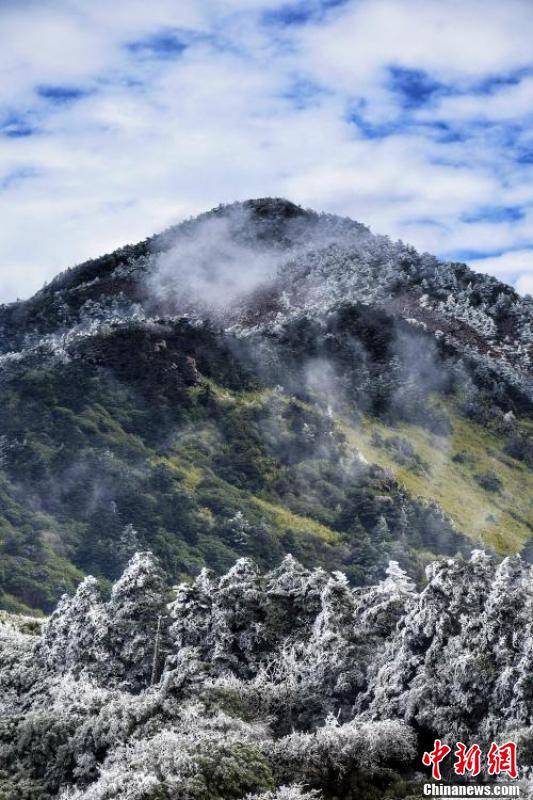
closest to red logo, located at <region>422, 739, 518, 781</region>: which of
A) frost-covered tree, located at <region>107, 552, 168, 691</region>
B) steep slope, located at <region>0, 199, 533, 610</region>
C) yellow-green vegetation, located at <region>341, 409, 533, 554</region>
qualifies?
frost-covered tree, located at <region>107, 552, 168, 691</region>

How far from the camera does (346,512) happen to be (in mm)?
147125

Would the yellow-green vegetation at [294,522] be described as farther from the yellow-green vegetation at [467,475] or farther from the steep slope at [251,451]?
the yellow-green vegetation at [467,475]

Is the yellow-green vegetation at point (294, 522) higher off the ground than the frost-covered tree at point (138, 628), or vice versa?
the yellow-green vegetation at point (294, 522)

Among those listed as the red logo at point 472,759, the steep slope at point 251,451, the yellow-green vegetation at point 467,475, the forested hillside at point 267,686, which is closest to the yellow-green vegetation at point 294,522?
the steep slope at point 251,451

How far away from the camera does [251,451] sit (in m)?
157

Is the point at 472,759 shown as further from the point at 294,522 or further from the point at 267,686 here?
the point at 294,522

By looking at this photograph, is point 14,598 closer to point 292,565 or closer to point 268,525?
point 268,525

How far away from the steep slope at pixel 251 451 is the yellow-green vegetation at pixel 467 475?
1.09ft

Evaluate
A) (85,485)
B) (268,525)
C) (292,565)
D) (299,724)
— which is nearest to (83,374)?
(85,485)

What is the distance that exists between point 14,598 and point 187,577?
67.8ft

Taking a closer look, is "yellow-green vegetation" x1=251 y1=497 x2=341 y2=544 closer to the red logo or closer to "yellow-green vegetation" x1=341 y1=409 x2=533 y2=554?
"yellow-green vegetation" x1=341 y1=409 x2=533 y2=554

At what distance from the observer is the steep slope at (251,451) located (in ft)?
436

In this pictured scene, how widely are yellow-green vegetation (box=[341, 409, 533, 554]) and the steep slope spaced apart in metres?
0.33

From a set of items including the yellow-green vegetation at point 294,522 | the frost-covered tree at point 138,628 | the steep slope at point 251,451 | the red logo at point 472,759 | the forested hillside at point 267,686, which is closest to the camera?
the red logo at point 472,759
